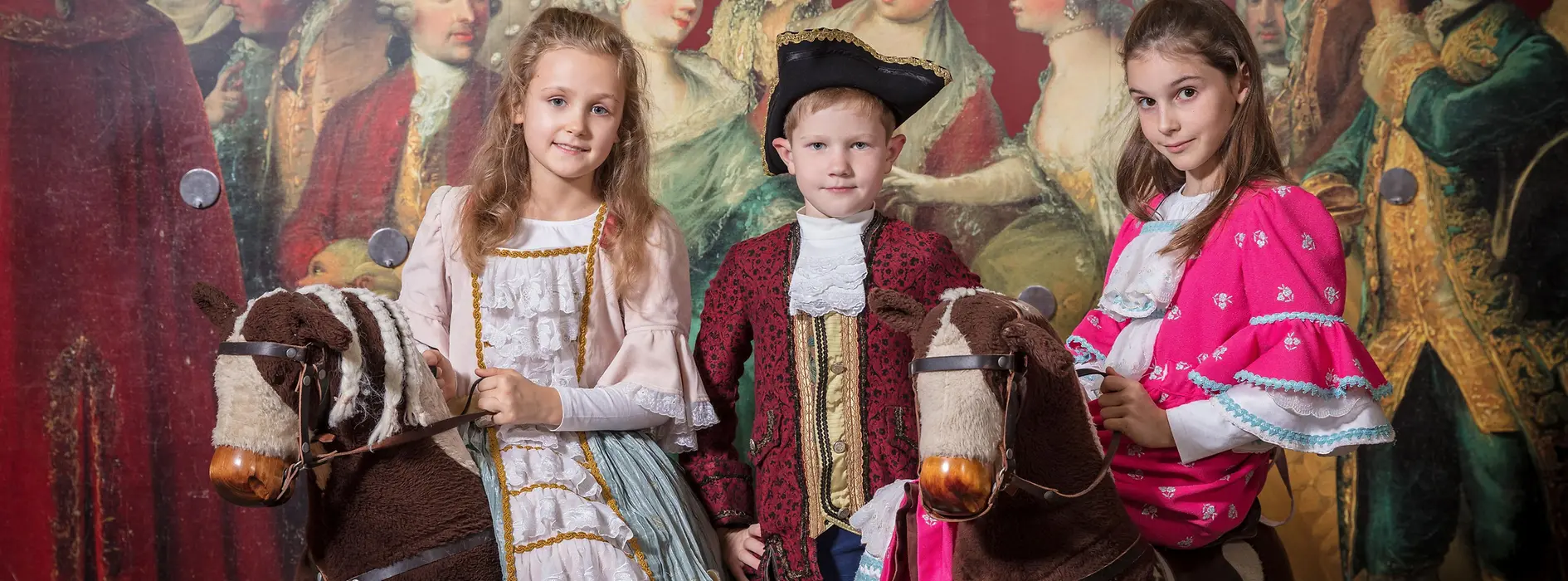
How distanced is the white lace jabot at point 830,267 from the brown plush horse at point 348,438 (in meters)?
0.67

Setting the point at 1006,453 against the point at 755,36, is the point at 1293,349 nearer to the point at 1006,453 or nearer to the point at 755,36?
the point at 1006,453

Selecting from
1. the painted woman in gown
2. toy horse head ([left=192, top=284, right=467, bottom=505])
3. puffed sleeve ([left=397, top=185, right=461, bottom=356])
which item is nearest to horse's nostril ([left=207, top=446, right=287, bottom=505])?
toy horse head ([left=192, top=284, right=467, bottom=505])

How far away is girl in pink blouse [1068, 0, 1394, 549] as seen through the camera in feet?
6.26

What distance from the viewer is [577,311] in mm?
2184

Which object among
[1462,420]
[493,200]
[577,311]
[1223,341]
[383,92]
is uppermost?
[383,92]

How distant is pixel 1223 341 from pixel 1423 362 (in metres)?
1.73

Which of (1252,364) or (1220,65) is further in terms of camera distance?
(1220,65)

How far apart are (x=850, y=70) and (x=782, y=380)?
22.9 inches

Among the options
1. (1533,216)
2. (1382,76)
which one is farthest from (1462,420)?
(1382,76)

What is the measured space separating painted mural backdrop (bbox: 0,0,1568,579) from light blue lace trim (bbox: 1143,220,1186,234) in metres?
1.23

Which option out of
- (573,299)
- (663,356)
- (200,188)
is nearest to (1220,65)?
(663,356)

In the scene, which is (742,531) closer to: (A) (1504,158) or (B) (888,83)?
(B) (888,83)

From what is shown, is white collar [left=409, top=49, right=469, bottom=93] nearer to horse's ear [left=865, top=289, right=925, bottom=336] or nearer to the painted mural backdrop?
the painted mural backdrop

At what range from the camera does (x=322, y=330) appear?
1673 millimetres
